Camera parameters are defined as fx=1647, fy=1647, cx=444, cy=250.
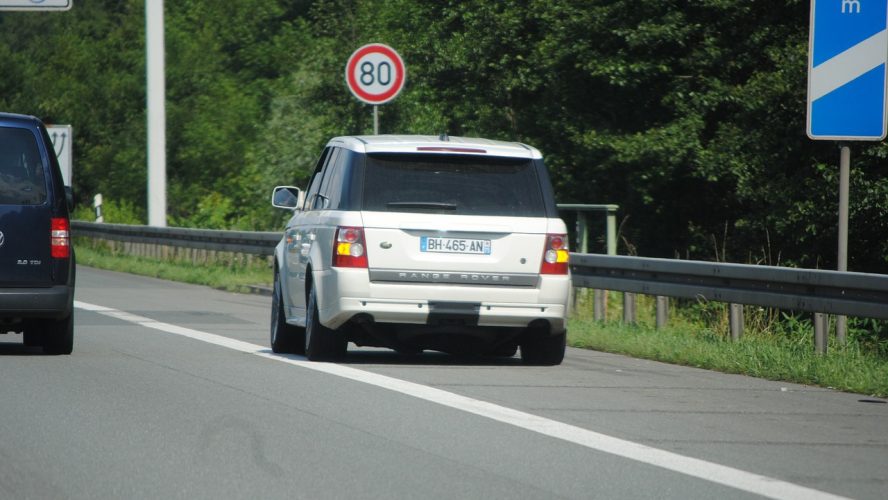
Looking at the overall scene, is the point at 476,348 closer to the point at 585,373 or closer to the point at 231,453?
the point at 585,373

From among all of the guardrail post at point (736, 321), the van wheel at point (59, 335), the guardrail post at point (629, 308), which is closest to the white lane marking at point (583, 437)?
the van wheel at point (59, 335)

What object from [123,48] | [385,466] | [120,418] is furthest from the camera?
[123,48]

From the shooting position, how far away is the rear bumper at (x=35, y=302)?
40.3 ft

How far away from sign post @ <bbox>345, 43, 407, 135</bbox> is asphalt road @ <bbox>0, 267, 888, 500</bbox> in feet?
23.4

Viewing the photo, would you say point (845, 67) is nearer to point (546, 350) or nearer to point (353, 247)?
point (546, 350)

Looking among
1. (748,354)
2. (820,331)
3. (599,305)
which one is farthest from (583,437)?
(599,305)

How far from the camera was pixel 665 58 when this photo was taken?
1030 inches

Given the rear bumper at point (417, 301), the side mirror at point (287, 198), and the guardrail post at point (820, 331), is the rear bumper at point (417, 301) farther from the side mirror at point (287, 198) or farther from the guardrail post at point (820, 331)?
the guardrail post at point (820, 331)

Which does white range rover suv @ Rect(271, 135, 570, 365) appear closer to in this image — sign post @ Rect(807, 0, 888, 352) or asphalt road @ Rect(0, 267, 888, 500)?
asphalt road @ Rect(0, 267, 888, 500)

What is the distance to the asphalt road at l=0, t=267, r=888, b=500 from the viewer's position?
6.82 m

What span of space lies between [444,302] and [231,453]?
13.6ft

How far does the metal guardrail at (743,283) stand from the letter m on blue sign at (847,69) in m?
1.10

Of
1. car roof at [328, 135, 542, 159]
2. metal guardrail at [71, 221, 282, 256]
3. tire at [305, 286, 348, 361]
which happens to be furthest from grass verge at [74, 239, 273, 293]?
car roof at [328, 135, 542, 159]

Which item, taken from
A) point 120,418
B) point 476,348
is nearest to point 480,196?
point 476,348
